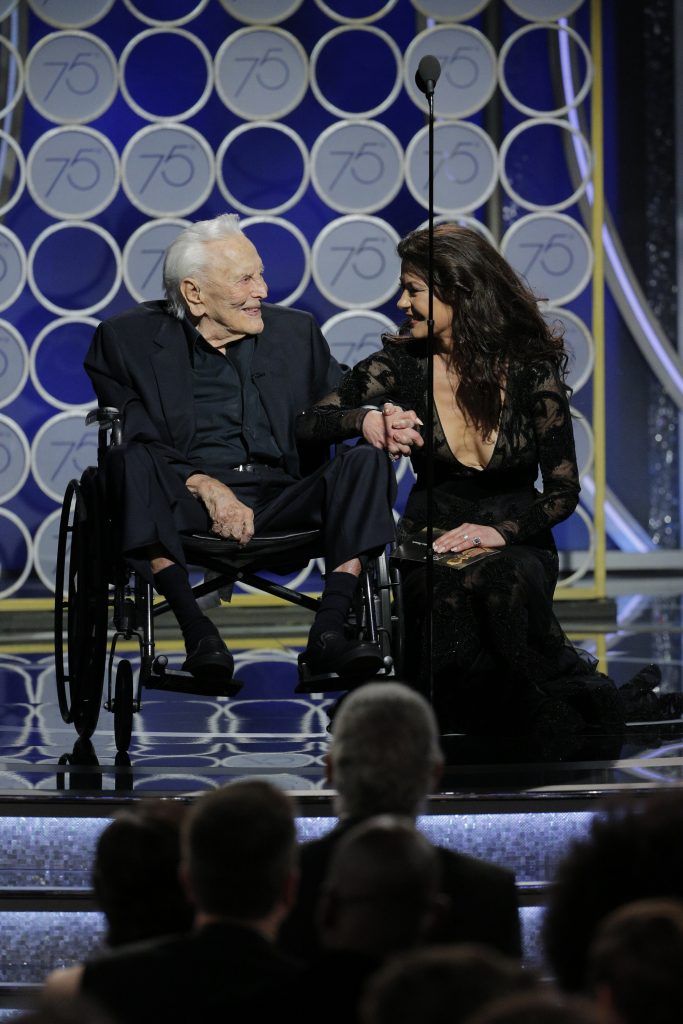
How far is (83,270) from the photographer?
612cm

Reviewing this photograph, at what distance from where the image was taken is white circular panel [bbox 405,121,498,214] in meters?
6.09

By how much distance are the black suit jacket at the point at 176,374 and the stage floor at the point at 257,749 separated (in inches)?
26.0

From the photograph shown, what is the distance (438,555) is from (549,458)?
0.37 m

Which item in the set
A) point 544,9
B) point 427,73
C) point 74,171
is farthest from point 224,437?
point 544,9

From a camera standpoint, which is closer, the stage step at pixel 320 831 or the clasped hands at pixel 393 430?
the stage step at pixel 320 831

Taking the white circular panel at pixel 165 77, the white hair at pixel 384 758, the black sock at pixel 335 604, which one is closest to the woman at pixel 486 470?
the black sock at pixel 335 604

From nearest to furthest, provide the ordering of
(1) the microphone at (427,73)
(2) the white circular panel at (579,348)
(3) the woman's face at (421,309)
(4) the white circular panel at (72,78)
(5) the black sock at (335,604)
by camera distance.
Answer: (1) the microphone at (427,73)
(5) the black sock at (335,604)
(3) the woman's face at (421,309)
(4) the white circular panel at (72,78)
(2) the white circular panel at (579,348)

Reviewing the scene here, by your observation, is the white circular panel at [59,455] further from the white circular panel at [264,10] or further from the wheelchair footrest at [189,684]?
the wheelchair footrest at [189,684]

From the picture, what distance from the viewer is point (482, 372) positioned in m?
Answer: 3.90

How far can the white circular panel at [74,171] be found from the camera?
599 cm

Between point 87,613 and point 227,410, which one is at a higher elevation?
point 227,410

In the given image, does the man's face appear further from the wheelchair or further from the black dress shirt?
the wheelchair

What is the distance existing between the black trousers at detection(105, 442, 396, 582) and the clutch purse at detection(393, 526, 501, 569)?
206mm

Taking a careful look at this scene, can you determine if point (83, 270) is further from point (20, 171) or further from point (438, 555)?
point (438, 555)
